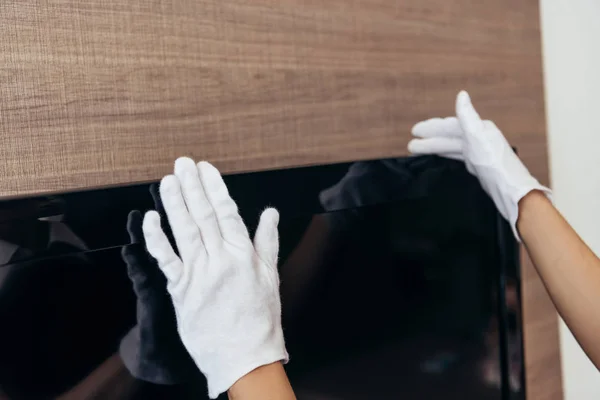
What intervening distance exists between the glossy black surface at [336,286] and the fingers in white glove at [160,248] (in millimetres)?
18

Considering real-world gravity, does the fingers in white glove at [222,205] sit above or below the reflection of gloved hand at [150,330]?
above

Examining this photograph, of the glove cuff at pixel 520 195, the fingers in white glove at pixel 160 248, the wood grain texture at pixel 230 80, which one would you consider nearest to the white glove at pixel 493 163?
the glove cuff at pixel 520 195

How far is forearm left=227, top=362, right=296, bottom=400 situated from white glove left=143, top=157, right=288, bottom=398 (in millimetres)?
13

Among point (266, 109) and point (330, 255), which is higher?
point (266, 109)

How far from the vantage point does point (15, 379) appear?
495 millimetres

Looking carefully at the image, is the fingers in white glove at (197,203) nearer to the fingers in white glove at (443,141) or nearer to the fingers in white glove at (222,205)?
the fingers in white glove at (222,205)

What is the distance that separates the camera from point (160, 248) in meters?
0.54

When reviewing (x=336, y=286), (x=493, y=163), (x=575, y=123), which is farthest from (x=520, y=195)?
(x=575, y=123)

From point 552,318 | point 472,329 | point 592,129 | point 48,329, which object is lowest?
point 552,318

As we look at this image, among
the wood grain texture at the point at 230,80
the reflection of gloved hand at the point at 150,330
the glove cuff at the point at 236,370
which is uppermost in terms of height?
the wood grain texture at the point at 230,80

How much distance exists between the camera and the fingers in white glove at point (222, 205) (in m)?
0.59

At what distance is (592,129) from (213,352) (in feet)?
3.58

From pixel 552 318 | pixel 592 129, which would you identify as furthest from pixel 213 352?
pixel 592 129

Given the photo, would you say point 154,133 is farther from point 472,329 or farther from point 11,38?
point 472,329
